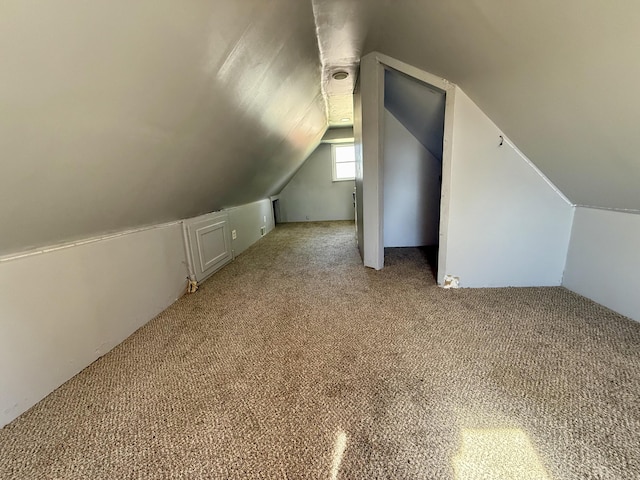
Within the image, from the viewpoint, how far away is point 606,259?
1761mm

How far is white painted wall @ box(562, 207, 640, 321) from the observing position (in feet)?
5.26

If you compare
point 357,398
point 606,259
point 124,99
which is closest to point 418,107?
point 606,259

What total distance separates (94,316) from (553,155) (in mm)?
2886

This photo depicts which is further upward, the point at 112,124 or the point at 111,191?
the point at 112,124

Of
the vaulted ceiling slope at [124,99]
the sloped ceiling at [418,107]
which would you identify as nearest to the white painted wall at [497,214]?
the sloped ceiling at [418,107]

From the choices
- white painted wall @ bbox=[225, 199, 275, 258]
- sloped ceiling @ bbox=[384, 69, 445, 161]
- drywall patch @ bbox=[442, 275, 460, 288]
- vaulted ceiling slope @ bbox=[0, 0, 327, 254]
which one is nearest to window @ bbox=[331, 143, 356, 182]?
white painted wall @ bbox=[225, 199, 275, 258]

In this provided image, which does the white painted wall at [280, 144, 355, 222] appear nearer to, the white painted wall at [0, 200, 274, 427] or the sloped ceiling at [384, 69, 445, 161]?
the sloped ceiling at [384, 69, 445, 161]

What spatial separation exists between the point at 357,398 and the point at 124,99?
1.54 meters

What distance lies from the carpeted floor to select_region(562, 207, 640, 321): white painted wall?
112mm

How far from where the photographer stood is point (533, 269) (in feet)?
6.95

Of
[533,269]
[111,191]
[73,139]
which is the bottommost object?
[533,269]

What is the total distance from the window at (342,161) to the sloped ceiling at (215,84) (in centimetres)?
411

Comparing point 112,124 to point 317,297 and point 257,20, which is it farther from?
point 317,297

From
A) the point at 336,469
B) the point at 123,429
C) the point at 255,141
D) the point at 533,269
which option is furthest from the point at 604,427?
the point at 255,141
